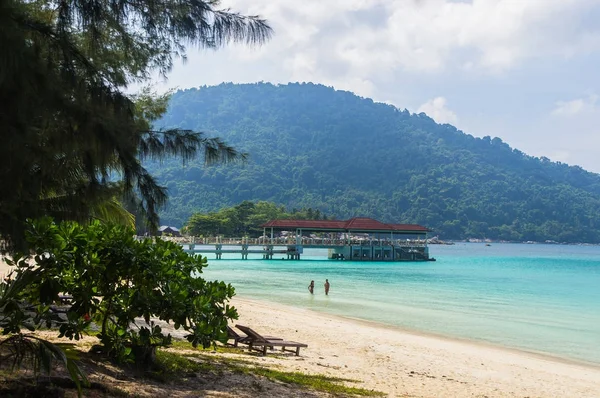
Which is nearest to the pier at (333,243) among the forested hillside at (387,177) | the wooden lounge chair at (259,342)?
the wooden lounge chair at (259,342)

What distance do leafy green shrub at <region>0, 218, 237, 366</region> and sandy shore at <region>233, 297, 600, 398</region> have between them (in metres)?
2.80

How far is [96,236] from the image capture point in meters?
4.21

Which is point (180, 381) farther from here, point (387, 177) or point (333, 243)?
point (387, 177)

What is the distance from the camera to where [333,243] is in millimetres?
57031

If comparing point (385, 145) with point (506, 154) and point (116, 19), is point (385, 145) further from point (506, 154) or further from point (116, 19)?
point (116, 19)

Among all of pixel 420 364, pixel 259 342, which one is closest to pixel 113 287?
pixel 259 342

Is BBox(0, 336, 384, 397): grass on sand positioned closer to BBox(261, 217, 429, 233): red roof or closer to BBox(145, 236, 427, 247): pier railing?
BBox(145, 236, 427, 247): pier railing

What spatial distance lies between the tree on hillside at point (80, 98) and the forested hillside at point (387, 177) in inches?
3961

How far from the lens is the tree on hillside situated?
3541mm

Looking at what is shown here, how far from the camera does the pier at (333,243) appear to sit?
5188cm

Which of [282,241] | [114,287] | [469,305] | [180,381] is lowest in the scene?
[469,305]

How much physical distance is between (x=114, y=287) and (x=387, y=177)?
6104 inches

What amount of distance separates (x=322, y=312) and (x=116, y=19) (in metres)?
15.4

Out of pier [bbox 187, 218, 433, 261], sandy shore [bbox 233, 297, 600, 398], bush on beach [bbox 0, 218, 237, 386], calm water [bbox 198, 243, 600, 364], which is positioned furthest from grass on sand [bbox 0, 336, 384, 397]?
pier [bbox 187, 218, 433, 261]
